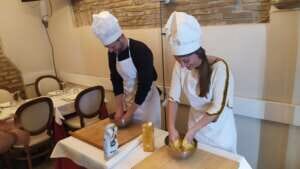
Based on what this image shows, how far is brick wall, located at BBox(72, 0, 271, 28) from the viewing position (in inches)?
57.2

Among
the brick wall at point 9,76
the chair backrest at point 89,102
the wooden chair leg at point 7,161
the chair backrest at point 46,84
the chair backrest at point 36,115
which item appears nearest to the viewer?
the chair backrest at point 36,115

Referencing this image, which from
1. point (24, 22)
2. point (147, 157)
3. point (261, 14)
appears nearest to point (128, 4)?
point (261, 14)

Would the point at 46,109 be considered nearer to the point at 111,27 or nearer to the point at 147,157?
the point at 111,27

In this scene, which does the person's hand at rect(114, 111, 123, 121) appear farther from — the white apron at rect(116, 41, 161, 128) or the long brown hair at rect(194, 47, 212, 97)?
the long brown hair at rect(194, 47, 212, 97)

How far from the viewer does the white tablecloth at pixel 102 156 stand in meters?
1.11

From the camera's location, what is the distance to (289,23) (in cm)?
130

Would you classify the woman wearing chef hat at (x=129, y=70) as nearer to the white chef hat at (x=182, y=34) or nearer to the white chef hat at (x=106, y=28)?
the white chef hat at (x=106, y=28)

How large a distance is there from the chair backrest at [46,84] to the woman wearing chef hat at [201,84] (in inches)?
90.6

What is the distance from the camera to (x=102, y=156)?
1.18 meters

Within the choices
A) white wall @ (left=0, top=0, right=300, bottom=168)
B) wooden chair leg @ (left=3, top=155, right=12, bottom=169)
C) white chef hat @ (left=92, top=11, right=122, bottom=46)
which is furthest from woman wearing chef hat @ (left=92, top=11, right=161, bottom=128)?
wooden chair leg @ (left=3, top=155, right=12, bottom=169)

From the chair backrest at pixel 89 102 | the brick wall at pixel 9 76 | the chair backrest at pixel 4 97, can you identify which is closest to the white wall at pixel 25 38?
the brick wall at pixel 9 76

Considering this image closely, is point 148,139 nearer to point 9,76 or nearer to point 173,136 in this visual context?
point 173,136

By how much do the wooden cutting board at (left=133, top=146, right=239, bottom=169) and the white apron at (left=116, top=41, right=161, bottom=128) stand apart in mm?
551

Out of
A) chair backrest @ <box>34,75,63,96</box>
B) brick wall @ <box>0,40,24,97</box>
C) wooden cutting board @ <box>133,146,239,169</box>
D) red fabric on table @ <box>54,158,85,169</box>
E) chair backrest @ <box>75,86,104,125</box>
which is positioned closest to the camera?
wooden cutting board @ <box>133,146,239,169</box>
